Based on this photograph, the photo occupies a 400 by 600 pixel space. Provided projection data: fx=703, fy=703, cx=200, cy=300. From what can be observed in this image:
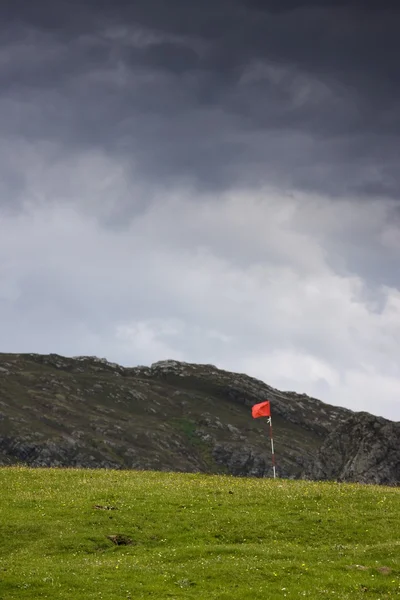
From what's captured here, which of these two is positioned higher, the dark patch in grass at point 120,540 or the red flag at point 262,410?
the red flag at point 262,410

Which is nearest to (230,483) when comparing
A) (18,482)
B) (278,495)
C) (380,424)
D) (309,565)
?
(278,495)

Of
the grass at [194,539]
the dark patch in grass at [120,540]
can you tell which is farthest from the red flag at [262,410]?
the dark patch in grass at [120,540]

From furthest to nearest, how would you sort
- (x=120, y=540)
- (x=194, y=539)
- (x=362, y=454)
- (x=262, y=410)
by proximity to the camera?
1. (x=362, y=454)
2. (x=262, y=410)
3. (x=194, y=539)
4. (x=120, y=540)

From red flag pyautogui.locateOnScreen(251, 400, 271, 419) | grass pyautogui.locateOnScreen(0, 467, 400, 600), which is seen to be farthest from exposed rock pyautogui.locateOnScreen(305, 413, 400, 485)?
grass pyautogui.locateOnScreen(0, 467, 400, 600)

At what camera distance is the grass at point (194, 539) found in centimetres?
3120

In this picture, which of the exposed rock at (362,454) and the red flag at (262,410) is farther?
the exposed rock at (362,454)

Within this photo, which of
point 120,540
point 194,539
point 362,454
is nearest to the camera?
point 120,540

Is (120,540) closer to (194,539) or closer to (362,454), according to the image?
(194,539)

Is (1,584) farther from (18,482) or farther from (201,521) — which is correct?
(18,482)

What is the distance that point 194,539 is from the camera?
127 ft

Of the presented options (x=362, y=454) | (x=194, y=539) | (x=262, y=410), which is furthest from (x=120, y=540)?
(x=362, y=454)

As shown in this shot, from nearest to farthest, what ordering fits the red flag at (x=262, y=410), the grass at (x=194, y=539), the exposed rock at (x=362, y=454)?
the grass at (x=194, y=539) < the red flag at (x=262, y=410) < the exposed rock at (x=362, y=454)

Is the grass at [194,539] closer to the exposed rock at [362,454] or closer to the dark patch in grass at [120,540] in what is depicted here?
the dark patch in grass at [120,540]

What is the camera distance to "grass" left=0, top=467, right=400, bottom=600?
1228 inches
